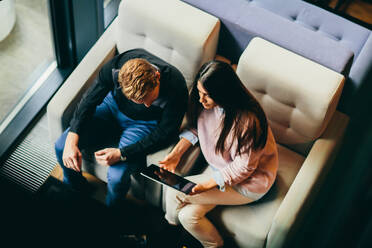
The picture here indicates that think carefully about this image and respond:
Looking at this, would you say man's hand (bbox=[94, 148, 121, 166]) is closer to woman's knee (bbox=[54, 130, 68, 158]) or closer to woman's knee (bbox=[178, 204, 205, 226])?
woman's knee (bbox=[54, 130, 68, 158])

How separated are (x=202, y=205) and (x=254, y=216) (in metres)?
0.24

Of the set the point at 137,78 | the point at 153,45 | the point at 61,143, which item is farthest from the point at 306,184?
the point at 61,143

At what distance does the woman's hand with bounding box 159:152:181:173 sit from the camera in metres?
1.89

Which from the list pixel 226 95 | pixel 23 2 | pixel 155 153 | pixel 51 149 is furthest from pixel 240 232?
pixel 23 2

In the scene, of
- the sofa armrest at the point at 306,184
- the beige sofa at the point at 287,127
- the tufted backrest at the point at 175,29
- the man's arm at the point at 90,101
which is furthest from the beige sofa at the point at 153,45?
the sofa armrest at the point at 306,184

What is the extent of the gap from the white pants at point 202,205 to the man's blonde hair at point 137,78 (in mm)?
479

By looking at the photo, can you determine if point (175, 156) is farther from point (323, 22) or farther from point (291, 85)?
point (323, 22)

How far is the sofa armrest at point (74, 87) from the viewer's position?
6.59 feet

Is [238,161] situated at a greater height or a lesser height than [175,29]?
lesser

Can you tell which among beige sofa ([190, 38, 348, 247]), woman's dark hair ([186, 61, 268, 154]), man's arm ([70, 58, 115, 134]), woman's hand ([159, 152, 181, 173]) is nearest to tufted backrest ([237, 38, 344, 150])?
beige sofa ([190, 38, 348, 247])

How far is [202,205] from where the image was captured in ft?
6.24

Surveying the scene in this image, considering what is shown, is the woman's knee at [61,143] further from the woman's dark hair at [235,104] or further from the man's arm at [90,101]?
the woman's dark hair at [235,104]

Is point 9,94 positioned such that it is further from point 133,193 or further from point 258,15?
point 258,15

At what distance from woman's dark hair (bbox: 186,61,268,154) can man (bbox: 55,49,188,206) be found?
19 centimetres
